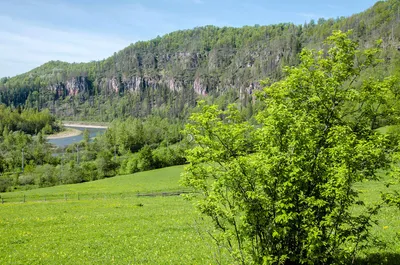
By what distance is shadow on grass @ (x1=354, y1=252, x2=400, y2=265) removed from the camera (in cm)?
1522

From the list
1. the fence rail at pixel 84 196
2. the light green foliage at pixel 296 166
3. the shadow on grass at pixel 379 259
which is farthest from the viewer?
the fence rail at pixel 84 196

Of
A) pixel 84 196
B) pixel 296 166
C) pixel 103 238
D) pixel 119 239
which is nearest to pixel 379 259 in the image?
pixel 296 166

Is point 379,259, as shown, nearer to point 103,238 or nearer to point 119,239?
point 119,239

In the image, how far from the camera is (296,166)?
36.3 feet

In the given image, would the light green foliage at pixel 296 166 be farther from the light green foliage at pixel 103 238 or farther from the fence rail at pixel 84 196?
the fence rail at pixel 84 196

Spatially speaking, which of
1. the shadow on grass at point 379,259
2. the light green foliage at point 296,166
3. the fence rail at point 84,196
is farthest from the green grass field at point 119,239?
the fence rail at point 84,196

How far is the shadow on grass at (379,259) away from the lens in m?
15.2

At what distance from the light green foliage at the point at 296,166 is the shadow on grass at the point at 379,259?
4.10 metres

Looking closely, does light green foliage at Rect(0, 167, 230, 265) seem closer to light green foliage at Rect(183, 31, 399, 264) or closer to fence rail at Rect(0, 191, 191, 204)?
light green foliage at Rect(183, 31, 399, 264)

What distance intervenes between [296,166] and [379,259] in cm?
833

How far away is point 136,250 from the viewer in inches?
920

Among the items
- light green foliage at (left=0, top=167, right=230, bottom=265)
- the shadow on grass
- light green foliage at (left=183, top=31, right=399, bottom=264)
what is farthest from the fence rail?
light green foliage at (left=183, top=31, right=399, bottom=264)

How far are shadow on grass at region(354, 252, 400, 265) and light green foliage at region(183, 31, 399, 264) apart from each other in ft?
13.5

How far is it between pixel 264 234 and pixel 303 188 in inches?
80.7
